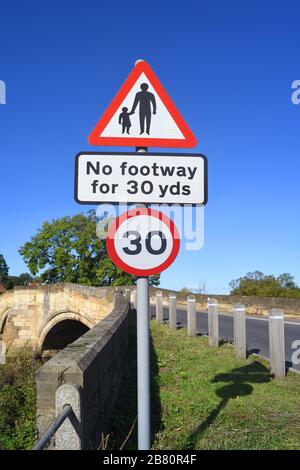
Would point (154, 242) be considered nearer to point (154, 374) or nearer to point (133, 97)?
point (133, 97)

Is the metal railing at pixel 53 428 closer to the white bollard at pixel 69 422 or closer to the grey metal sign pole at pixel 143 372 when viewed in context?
the white bollard at pixel 69 422

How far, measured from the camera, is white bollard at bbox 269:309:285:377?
699cm

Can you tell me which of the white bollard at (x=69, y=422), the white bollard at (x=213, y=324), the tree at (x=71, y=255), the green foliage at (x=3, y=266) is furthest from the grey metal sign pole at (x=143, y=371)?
the green foliage at (x=3, y=266)

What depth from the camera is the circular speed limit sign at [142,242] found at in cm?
298

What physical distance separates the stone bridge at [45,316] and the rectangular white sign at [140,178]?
17927 mm

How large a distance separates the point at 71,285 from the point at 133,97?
22.1 metres

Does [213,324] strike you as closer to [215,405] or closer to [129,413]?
[215,405]

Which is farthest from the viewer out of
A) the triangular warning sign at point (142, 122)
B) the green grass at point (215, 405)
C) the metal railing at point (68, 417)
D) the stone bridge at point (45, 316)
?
the stone bridge at point (45, 316)

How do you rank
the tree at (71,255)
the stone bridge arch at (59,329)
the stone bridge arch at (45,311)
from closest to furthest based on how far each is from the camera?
1. the stone bridge arch at (45,311)
2. the stone bridge arch at (59,329)
3. the tree at (71,255)

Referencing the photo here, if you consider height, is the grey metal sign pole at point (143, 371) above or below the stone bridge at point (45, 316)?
above

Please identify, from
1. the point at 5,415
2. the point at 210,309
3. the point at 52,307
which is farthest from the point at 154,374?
the point at 52,307

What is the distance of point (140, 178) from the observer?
3.03m

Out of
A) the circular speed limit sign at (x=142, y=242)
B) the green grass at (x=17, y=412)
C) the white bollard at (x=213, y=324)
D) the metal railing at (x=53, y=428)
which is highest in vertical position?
the circular speed limit sign at (x=142, y=242)
